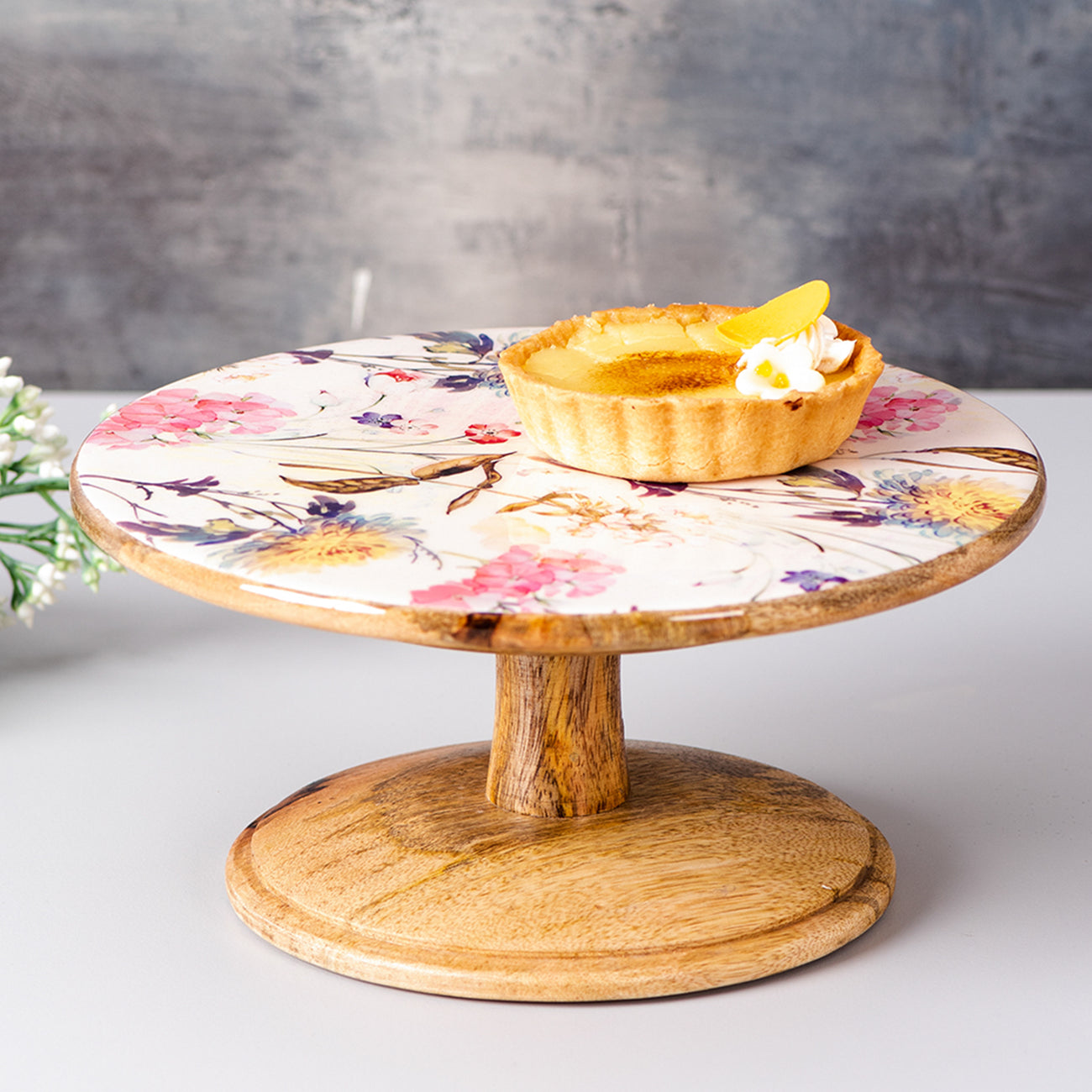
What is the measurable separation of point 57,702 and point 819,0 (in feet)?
10.7

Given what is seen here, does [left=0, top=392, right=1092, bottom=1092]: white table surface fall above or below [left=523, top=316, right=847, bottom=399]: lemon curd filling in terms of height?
below

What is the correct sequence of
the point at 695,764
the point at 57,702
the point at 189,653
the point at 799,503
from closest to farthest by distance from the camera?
the point at 799,503, the point at 695,764, the point at 57,702, the point at 189,653

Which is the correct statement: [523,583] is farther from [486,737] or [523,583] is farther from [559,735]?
[486,737]

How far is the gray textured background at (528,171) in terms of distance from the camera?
4445 mm

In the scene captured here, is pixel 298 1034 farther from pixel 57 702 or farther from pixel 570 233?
pixel 570 233

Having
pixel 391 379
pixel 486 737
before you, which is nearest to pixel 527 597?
pixel 391 379

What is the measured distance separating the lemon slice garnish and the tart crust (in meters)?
0.08

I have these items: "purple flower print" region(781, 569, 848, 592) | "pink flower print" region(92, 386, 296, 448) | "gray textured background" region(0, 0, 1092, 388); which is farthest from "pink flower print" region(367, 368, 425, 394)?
"gray textured background" region(0, 0, 1092, 388)

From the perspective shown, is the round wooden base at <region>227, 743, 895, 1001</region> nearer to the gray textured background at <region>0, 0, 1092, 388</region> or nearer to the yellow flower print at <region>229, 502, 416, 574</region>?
the yellow flower print at <region>229, 502, 416, 574</region>

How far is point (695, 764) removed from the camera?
1.91 meters

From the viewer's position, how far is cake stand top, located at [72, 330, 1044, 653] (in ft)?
3.82

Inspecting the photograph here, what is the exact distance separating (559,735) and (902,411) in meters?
0.56

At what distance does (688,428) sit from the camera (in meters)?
1.40

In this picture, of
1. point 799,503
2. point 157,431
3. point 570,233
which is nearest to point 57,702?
point 157,431
